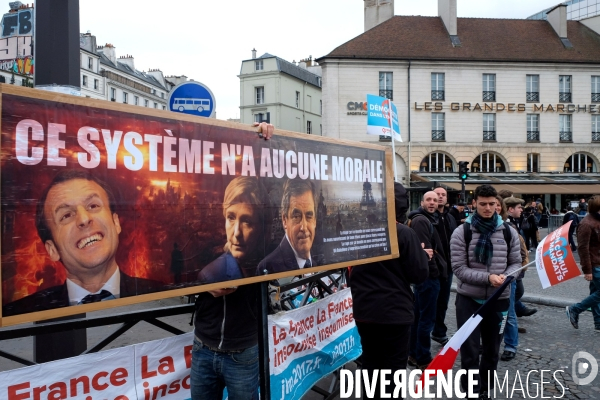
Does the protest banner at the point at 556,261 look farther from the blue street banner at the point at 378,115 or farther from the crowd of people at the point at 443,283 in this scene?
the blue street banner at the point at 378,115

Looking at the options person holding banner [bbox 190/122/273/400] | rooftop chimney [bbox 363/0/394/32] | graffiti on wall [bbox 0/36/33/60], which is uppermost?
graffiti on wall [bbox 0/36/33/60]

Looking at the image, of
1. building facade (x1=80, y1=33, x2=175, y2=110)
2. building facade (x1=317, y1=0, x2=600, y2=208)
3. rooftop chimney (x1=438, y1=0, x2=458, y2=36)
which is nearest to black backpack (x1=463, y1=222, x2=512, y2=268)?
building facade (x1=317, y1=0, x2=600, y2=208)

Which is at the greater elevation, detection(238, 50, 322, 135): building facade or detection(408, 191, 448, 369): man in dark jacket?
detection(238, 50, 322, 135): building facade

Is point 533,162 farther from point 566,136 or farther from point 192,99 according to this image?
point 192,99

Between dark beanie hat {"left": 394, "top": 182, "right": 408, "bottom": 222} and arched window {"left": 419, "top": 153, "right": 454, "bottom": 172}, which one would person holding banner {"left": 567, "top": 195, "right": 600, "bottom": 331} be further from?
arched window {"left": 419, "top": 153, "right": 454, "bottom": 172}

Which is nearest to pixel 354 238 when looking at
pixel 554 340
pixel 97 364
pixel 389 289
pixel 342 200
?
pixel 342 200

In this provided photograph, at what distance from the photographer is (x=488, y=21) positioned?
36.0 m

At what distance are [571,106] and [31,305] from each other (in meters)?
37.5

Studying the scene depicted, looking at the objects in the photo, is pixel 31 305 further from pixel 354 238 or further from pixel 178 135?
pixel 354 238

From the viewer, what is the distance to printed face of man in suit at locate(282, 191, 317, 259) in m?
2.73

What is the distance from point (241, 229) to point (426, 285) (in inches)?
149

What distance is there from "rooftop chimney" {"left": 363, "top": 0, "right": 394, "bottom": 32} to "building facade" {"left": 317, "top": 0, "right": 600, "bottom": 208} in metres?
2.68

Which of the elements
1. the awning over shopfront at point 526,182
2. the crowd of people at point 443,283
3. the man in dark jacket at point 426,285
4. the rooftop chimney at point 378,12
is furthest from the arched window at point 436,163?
the man in dark jacket at point 426,285

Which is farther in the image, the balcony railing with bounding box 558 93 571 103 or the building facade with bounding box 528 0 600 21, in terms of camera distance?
the building facade with bounding box 528 0 600 21
